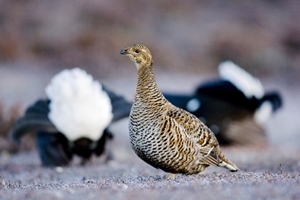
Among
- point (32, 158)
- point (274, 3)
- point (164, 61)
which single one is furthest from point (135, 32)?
point (32, 158)

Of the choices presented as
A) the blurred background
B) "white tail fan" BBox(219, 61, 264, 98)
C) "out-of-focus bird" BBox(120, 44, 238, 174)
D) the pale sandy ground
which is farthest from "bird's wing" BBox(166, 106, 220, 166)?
the blurred background

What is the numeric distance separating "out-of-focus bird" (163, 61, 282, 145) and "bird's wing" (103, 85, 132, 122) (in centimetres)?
331

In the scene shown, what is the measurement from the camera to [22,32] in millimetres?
26109

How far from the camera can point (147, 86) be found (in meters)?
6.02

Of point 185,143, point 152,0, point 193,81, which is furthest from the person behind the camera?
point 152,0

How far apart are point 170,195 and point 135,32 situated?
23651 millimetres

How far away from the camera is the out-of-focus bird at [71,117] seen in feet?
28.9

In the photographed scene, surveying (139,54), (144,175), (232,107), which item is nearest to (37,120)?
(144,175)

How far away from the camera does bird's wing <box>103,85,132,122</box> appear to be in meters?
9.09

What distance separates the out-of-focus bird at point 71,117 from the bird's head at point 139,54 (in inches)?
108

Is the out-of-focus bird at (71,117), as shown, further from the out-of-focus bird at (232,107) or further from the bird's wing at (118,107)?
the out-of-focus bird at (232,107)

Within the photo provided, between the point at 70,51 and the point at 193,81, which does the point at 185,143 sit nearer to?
the point at 193,81

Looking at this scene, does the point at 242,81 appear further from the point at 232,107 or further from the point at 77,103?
the point at 77,103

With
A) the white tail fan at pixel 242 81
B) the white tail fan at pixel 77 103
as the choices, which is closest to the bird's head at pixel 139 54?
the white tail fan at pixel 77 103
